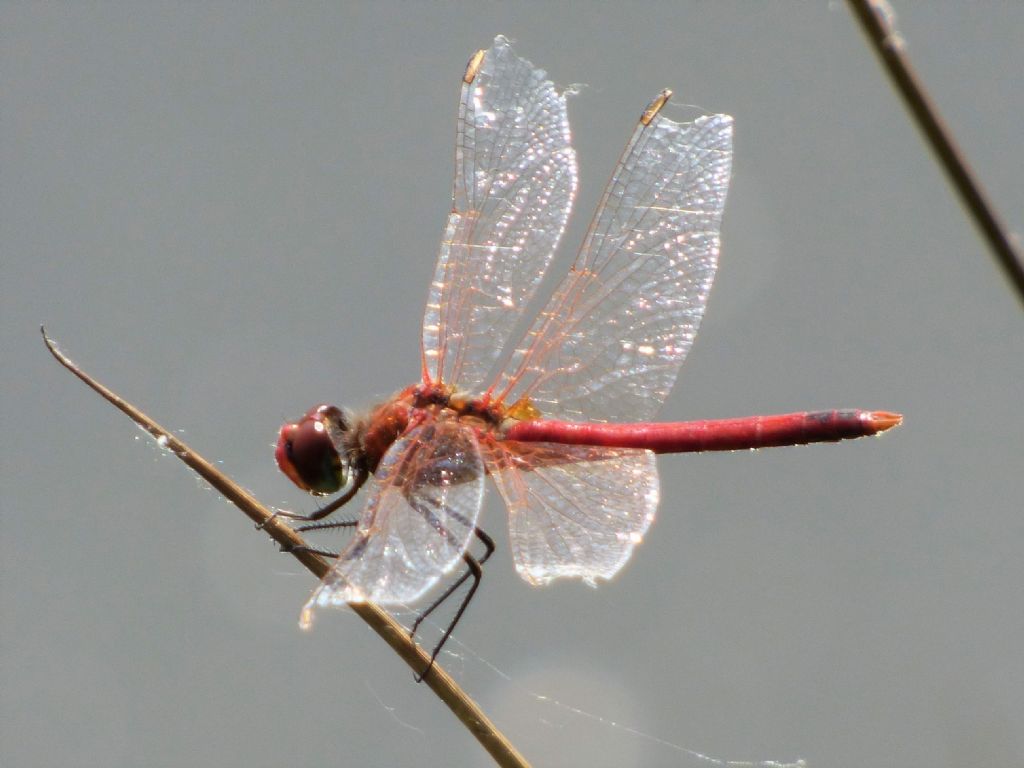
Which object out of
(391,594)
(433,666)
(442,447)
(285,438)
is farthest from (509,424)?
(433,666)

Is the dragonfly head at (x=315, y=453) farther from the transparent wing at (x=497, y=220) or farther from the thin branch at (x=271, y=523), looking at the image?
the thin branch at (x=271, y=523)

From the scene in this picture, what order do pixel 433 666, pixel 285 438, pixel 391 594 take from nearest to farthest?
1. pixel 433 666
2. pixel 391 594
3. pixel 285 438

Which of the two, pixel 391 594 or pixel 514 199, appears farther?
pixel 514 199

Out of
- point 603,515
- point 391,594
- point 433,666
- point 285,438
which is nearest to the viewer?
point 433,666

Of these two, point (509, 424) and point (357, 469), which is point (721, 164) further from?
point (357, 469)

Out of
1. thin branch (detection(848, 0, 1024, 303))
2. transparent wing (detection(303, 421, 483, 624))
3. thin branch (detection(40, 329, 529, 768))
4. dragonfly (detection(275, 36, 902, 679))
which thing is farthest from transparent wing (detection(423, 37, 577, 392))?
thin branch (detection(848, 0, 1024, 303))

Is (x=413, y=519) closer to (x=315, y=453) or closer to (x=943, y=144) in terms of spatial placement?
(x=315, y=453)

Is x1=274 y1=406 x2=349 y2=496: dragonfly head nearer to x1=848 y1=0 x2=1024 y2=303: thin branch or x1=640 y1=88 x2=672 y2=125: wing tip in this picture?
x1=640 y1=88 x2=672 y2=125: wing tip
